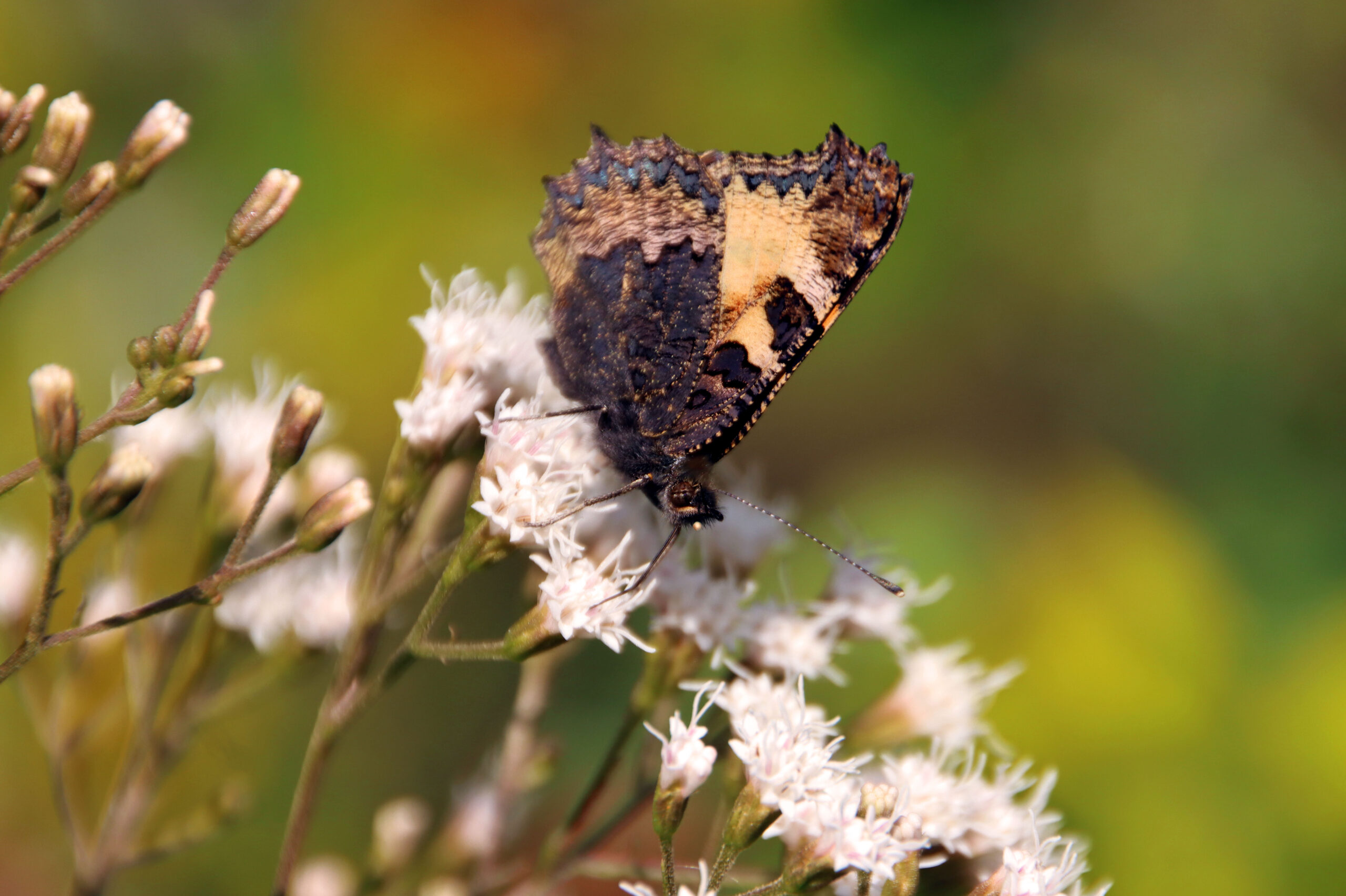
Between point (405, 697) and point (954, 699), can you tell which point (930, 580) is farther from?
point (405, 697)

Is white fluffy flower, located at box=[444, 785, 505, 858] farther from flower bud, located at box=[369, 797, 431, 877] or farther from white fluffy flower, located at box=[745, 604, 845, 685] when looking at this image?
white fluffy flower, located at box=[745, 604, 845, 685]

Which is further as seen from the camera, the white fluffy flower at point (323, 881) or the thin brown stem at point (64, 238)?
the white fluffy flower at point (323, 881)

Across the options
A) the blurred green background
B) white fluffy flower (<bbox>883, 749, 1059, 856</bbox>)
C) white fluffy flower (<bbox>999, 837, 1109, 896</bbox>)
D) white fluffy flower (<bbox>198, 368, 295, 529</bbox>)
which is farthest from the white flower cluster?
the blurred green background

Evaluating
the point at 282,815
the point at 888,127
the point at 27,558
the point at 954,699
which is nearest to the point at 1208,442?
the point at 888,127

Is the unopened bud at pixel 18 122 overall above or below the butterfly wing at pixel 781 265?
below

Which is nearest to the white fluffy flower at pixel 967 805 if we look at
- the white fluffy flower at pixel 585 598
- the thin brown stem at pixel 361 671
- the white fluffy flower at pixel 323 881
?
the white fluffy flower at pixel 585 598

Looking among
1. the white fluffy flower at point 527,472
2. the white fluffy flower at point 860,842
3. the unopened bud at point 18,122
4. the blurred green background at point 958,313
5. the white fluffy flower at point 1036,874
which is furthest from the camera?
the blurred green background at point 958,313

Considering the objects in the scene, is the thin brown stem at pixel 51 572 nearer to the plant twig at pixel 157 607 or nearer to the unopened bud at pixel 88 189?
the plant twig at pixel 157 607
